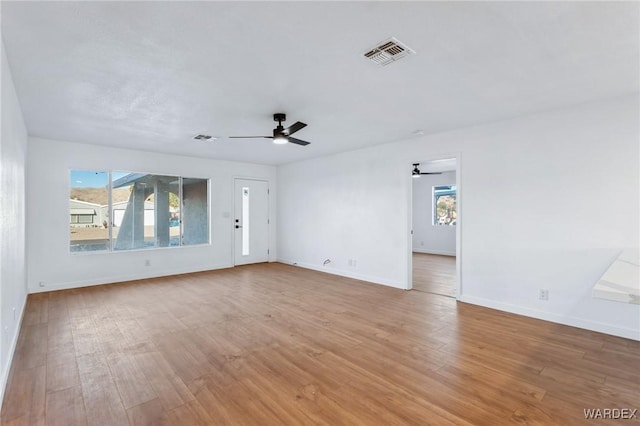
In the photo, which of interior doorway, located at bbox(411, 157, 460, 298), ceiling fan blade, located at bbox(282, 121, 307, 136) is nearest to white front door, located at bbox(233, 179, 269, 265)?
ceiling fan blade, located at bbox(282, 121, 307, 136)

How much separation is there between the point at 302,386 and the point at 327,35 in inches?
103

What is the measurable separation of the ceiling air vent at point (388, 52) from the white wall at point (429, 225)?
756cm

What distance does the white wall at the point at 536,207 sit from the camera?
3.35 meters

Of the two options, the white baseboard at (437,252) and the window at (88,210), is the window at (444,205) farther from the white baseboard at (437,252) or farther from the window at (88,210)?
the window at (88,210)

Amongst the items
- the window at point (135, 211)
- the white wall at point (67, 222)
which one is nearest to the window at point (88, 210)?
the window at point (135, 211)

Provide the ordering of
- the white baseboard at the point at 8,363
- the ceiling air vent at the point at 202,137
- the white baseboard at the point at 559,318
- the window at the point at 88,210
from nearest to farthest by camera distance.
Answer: the white baseboard at the point at 8,363 → the white baseboard at the point at 559,318 → the ceiling air vent at the point at 202,137 → the window at the point at 88,210

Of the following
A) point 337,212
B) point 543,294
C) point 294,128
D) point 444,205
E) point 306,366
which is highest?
point 294,128

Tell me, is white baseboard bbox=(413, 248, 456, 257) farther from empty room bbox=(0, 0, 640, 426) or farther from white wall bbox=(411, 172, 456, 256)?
empty room bbox=(0, 0, 640, 426)

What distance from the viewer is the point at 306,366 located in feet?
8.76

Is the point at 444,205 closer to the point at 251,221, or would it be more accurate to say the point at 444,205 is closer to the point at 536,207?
the point at 536,207

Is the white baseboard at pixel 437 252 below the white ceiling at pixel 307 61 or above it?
below

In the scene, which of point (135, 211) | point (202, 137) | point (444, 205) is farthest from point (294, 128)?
point (444, 205)

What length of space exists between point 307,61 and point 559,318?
13.4ft

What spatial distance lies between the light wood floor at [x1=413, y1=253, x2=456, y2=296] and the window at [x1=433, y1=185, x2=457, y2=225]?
1.21 m
